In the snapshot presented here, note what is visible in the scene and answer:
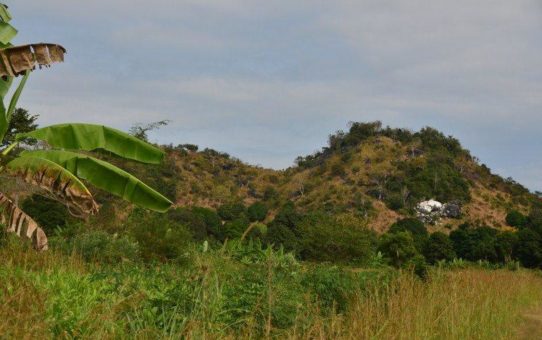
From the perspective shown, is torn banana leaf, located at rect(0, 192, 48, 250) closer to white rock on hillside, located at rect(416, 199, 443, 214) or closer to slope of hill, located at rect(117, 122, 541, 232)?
slope of hill, located at rect(117, 122, 541, 232)

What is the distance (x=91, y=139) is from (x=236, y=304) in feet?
→ 13.3

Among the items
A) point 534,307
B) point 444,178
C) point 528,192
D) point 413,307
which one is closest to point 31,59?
point 413,307

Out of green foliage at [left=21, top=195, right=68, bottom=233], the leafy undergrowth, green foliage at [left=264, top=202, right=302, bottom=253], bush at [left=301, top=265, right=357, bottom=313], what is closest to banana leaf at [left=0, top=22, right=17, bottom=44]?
the leafy undergrowth

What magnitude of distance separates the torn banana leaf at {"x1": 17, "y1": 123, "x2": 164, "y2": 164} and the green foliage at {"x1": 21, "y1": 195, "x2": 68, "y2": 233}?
10.8 metres

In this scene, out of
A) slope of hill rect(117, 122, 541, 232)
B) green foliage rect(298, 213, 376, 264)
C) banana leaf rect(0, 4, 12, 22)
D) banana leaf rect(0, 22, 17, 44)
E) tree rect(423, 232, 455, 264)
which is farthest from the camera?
slope of hill rect(117, 122, 541, 232)

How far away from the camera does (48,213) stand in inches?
812

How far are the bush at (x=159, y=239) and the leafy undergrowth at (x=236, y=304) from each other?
3.24m

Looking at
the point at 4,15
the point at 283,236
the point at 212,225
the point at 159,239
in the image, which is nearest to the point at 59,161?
the point at 4,15

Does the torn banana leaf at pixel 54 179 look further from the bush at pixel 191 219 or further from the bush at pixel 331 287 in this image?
the bush at pixel 191 219

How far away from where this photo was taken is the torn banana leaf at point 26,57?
28.2ft

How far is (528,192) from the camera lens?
190 feet

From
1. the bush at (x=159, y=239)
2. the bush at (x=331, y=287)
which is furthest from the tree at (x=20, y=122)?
the bush at (x=331, y=287)

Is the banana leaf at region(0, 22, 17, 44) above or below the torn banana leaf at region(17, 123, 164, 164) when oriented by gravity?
above

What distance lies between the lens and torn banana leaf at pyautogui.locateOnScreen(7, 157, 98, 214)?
909cm
